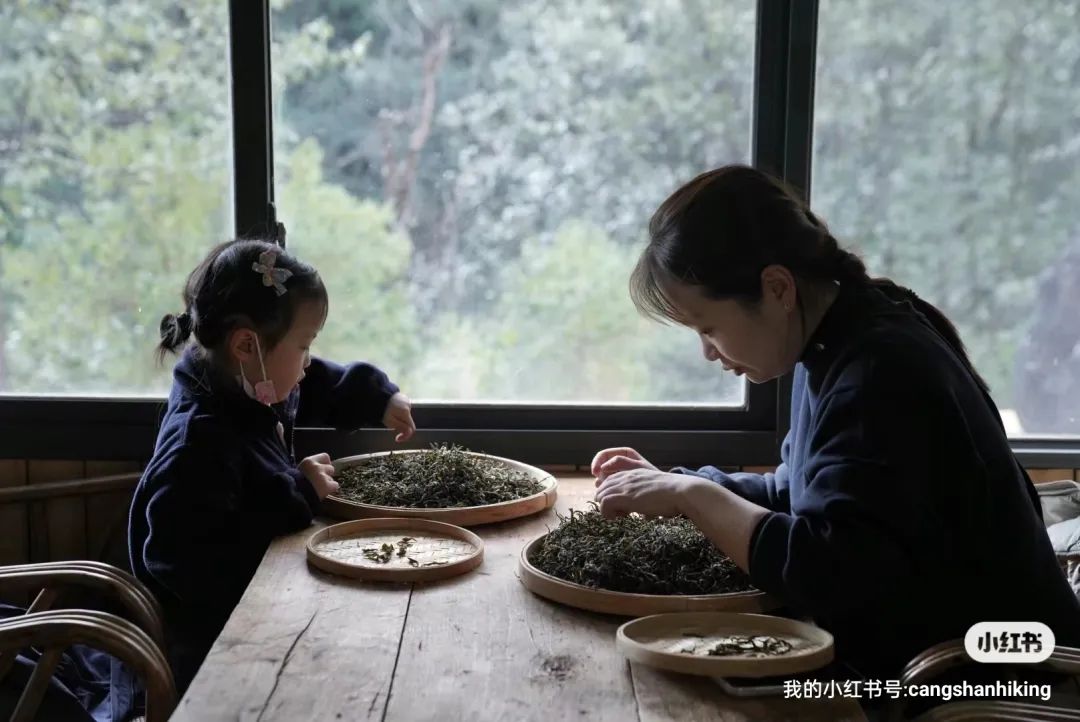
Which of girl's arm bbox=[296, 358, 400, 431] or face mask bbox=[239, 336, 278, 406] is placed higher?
face mask bbox=[239, 336, 278, 406]

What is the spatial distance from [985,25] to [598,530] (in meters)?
1.77

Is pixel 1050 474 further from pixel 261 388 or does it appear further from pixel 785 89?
pixel 261 388

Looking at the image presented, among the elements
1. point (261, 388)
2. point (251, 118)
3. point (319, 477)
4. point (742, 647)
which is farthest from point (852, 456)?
point (251, 118)

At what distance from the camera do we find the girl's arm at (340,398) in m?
2.61

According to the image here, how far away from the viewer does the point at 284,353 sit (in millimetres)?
2227

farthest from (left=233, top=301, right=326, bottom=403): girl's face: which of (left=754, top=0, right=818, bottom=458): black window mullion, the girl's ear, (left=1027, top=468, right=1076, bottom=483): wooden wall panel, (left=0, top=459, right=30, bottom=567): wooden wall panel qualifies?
(left=1027, top=468, right=1076, bottom=483): wooden wall panel

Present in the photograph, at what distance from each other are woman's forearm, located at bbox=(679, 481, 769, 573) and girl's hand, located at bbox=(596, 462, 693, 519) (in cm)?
2

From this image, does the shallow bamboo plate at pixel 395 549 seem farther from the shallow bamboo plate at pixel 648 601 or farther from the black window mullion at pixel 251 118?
the black window mullion at pixel 251 118

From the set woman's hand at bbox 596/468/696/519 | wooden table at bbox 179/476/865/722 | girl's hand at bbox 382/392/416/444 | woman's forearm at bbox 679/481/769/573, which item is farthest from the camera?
girl's hand at bbox 382/392/416/444

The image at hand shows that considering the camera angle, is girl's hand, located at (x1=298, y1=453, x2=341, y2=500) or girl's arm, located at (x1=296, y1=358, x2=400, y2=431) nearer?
girl's hand, located at (x1=298, y1=453, x2=341, y2=500)

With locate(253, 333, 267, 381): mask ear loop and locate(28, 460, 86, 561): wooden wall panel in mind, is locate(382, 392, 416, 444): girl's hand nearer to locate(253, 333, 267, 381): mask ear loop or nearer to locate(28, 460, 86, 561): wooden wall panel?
locate(253, 333, 267, 381): mask ear loop

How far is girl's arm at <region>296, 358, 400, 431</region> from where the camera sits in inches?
103

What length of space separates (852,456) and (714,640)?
1.11 feet

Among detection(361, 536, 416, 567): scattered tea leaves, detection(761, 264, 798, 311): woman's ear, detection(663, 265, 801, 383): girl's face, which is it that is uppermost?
detection(761, 264, 798, 311): woman's ear
